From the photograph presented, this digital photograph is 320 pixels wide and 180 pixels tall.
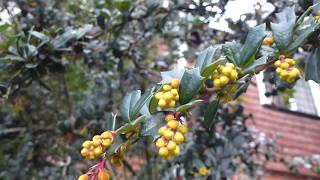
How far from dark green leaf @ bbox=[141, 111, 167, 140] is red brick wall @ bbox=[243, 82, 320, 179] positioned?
4.74 m

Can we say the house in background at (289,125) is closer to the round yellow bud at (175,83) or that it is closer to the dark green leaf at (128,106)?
the dark green leaf at (128,106)

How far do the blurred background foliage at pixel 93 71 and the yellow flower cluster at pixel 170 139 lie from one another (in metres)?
0.78

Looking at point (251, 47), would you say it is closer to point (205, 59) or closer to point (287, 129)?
point (205, 59)

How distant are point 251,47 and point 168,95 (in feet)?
0.94

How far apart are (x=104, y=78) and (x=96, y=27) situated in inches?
34.5

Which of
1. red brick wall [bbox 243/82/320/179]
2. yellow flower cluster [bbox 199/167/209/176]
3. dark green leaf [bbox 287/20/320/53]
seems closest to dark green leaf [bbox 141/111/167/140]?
dark green leaf [bbox 287/20/320/53]

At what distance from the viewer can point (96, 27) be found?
232cm

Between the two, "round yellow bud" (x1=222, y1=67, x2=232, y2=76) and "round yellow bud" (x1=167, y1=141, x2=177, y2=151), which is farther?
"round yellow bud" (x1=222, y1=67, x2=232, y2=76)

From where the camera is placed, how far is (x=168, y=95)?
3.09 feet

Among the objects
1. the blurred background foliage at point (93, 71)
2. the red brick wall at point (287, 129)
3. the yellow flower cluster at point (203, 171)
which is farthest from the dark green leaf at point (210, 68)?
the red brick wall at point (287, 129)

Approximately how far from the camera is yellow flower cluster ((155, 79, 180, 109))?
36.8 inches

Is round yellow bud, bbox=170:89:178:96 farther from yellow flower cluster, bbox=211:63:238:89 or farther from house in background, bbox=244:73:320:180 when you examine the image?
house in background, bbox=244:73:320:180

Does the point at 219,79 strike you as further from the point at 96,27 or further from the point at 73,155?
the point at 73,155

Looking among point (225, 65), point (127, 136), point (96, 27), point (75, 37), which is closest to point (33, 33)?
point (75, 37)
